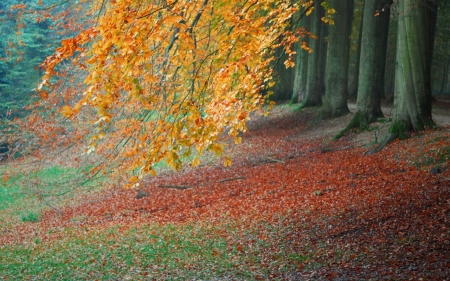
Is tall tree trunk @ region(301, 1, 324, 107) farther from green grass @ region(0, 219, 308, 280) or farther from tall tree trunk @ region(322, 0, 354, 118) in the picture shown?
green grass @ region(0, 219, 308, 280)

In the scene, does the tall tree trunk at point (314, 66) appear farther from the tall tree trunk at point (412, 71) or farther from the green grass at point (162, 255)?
the green grass at point (162, 255)

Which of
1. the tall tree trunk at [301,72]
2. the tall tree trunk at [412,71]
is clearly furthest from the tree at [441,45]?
the tall tree trunk at [412,71]

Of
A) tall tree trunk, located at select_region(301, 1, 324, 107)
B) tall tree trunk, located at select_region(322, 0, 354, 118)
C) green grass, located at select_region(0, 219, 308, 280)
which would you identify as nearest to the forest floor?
green grass, located at select_region(0, 219, 308, 280)

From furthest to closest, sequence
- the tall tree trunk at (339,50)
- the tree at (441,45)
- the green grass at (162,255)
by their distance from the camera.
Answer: the tree at (441,45) → the tall tree trunk at (339,50) → the green grass at (162,255)

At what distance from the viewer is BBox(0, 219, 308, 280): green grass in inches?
296

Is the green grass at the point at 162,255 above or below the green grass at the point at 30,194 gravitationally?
above

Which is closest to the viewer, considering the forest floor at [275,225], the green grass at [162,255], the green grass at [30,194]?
the forest floor at [275,225]

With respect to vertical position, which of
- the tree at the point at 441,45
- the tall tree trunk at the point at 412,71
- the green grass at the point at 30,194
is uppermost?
the tree at the point at 441,45

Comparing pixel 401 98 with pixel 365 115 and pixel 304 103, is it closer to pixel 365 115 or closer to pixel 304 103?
pixel 365 115

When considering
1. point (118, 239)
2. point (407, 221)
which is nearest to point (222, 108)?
point (407, 221)

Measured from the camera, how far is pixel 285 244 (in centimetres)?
830

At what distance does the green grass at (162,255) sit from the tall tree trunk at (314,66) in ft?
45.1

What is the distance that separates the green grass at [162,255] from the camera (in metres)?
7.52

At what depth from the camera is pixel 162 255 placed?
352 inches
